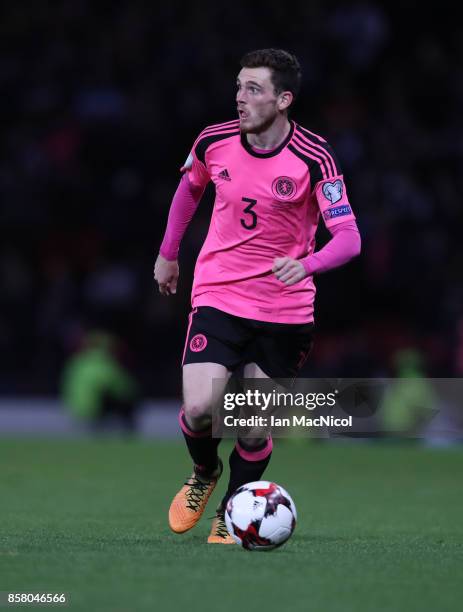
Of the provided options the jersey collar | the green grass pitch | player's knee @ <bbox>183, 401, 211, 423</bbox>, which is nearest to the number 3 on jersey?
the jersey collar

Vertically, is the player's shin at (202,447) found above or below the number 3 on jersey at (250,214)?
below

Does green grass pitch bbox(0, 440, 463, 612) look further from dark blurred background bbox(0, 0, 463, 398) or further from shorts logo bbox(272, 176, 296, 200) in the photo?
dark blurred background bbox(0, 0, 463, 398)

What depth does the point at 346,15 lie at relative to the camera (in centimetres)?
1639

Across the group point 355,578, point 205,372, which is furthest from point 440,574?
point 205,372

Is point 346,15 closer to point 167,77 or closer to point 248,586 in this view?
point 167,77

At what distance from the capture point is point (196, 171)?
614 cm

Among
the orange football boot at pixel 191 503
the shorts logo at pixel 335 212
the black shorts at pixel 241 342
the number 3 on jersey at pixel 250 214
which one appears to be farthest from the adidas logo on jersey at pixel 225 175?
the orange football boot at pixel 191 503

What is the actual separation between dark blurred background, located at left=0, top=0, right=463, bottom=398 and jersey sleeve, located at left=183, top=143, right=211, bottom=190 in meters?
8.38

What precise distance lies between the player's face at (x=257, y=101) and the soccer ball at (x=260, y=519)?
163 centimetres

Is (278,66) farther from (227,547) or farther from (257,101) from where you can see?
(227,547)

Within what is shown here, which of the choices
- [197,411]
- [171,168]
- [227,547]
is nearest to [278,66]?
[197,411]

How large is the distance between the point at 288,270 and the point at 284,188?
0.53 m

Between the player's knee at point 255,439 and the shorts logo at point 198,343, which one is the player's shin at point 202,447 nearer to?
the player's knee at point 255,439

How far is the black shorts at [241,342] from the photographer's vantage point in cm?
582
